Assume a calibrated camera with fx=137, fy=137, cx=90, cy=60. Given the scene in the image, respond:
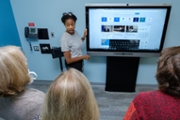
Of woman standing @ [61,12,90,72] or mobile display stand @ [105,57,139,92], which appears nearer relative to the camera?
woman standing @ [61,12,90,72]

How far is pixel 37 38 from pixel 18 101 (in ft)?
5.31

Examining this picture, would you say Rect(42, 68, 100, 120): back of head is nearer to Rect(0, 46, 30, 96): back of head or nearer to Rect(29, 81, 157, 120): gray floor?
Rect(0, 46, 30, 96): back of head

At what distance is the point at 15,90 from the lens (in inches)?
35.3

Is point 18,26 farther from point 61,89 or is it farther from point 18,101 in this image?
point 61,89

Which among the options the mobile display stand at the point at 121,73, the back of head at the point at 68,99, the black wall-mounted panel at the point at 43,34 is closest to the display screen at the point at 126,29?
the mobile display stand at the point at 121,73

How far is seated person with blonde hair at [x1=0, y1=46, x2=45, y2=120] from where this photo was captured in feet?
2.78

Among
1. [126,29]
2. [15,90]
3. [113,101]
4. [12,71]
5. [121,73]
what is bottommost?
[113,101]

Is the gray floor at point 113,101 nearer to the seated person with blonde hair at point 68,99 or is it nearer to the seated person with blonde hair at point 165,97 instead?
the seated person with blonde hair at point 165,97

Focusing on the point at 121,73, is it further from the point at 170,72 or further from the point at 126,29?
the point at 170,72

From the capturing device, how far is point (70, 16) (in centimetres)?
170

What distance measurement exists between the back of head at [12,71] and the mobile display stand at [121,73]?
59.5 inches

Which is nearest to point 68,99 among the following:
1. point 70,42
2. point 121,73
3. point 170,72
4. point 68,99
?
point 68,99

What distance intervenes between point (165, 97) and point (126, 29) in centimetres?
132

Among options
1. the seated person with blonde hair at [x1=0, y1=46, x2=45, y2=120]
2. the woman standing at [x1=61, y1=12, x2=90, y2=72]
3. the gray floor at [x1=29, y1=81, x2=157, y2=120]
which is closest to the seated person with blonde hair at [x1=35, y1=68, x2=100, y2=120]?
the seated person with blonde hair at [x1=0, y1=46, x2=45, y2=120]
